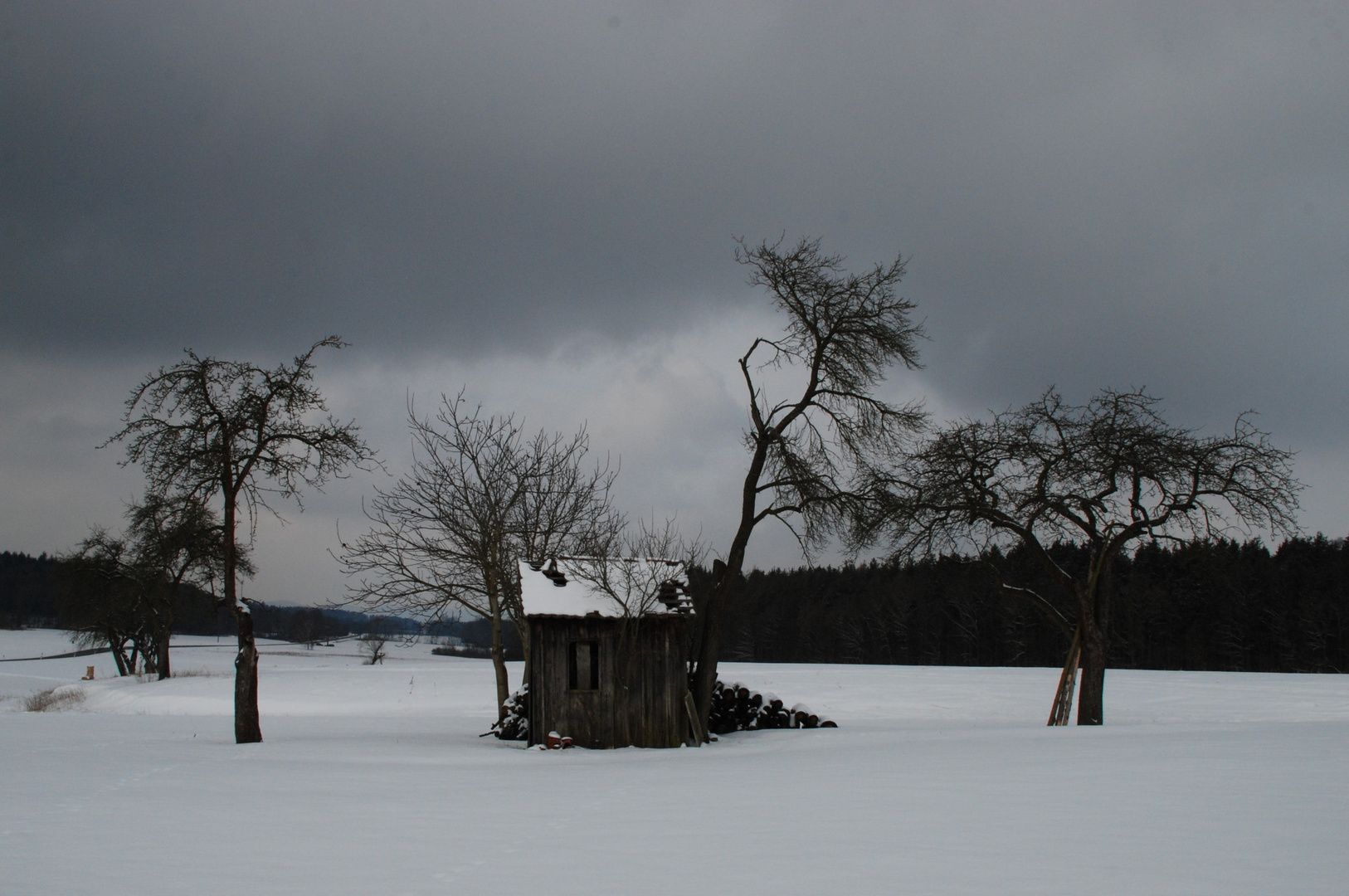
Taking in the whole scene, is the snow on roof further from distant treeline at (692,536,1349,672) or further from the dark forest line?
distant treeline at (692,536,1349,672)

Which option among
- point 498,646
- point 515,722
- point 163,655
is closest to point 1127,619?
point 498,646

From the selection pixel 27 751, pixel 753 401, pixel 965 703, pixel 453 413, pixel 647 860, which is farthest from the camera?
pixel 965 703

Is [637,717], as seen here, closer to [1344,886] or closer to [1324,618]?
[1344,886]

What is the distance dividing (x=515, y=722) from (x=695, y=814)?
1258cm

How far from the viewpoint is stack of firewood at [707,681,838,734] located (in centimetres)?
2266

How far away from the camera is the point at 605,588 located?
18.9m

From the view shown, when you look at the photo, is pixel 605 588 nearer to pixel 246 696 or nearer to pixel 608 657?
pixel 608 657

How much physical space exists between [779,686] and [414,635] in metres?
16.6

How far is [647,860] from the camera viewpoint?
6.82 m

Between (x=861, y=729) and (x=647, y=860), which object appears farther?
(x=861, y=729)

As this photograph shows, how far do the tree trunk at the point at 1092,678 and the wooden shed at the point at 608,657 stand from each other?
29.4 ft

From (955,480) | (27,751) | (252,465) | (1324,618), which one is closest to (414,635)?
(252,465)

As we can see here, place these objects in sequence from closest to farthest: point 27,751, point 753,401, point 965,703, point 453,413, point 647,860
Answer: point 647,860 < point 27,751 < point 753,401 < point 453,413 < point 965,703

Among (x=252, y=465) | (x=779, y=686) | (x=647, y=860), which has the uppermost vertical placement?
(x=252, y=465)
